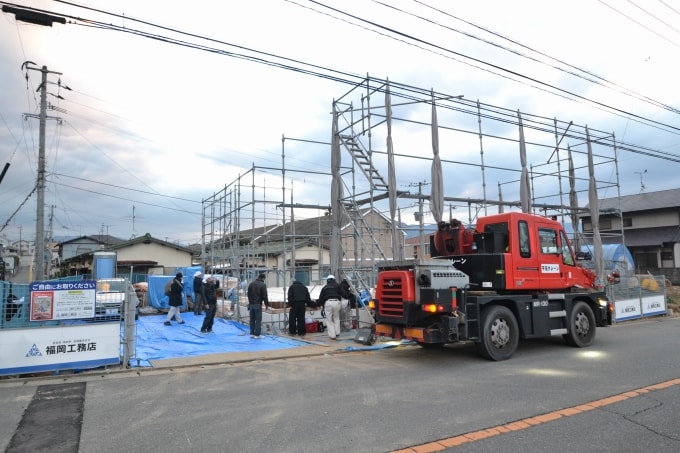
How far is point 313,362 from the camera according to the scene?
8.82 m

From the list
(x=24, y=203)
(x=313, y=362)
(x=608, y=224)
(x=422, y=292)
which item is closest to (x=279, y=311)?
(x=313, y=362)

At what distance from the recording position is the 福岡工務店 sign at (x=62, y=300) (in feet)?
25.0

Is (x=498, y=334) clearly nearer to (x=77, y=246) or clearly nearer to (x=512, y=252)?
(x=512, y=252)

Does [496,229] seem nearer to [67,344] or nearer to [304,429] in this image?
[304,429]

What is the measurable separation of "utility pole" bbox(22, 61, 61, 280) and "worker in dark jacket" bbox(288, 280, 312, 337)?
12.1 metres

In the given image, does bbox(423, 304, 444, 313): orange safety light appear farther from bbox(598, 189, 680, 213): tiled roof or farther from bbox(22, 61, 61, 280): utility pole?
bbox(598, 189, 680, 213): tiled roof

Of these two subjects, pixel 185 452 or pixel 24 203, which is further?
pixel 24 203

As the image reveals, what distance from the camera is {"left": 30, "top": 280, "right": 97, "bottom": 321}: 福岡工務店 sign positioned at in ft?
25.0

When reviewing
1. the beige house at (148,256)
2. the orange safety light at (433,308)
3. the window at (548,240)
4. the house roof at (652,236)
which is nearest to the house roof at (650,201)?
the house roof at (652,236)

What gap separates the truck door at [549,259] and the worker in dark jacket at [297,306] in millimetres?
5878

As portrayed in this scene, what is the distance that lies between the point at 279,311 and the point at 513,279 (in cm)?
755

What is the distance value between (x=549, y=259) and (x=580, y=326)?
6.27ft

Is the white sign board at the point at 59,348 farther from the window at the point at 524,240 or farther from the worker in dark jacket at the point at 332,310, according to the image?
the window at the point at 524,240

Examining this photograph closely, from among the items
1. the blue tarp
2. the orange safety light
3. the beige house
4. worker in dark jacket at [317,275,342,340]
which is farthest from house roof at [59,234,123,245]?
the orange safety light
